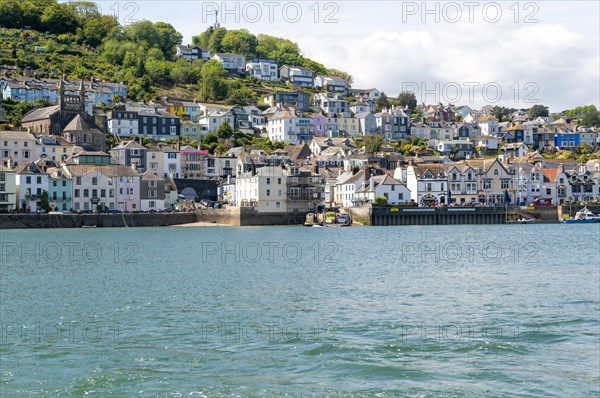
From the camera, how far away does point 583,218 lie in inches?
3723

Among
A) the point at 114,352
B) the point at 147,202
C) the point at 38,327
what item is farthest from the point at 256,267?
the point at 147,202

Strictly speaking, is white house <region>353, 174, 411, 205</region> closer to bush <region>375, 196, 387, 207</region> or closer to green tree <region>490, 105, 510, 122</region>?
bush <region>375, 196, 387, 207</region>

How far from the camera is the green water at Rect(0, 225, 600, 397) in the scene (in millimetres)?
18781

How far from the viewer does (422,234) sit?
7244 centimetres

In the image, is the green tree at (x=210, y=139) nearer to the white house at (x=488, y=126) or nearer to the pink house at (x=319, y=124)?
the pink house at (x=319, y=124)

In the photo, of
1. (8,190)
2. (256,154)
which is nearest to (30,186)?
(8,190)

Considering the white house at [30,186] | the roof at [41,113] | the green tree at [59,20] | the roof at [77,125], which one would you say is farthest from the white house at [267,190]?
the green tree at [59,20]

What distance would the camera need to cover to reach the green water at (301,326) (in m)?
18.8

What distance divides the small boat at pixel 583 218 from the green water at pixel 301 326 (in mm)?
46940

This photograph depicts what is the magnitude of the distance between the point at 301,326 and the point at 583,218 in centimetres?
7677

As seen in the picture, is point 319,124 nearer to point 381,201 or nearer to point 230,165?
point 230,165

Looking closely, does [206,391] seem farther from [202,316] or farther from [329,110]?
[329,110]

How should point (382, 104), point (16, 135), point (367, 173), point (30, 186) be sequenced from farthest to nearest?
point (382, 104)
point (16, 135)
point (367, 173)
point (30, 186)

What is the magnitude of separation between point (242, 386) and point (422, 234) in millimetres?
55368
